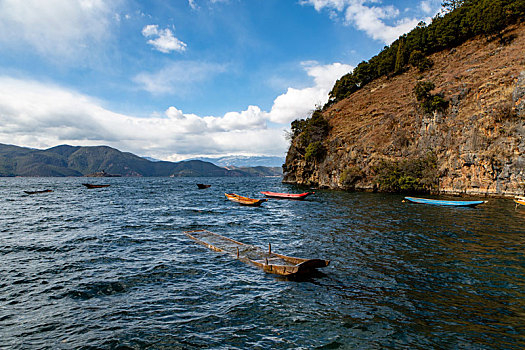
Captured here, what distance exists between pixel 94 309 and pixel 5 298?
15.7 ft

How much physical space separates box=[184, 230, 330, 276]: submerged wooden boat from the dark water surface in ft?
1.89

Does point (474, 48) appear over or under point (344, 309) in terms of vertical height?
over

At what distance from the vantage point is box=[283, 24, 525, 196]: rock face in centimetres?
4703

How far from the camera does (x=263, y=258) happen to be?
1658 centimetres

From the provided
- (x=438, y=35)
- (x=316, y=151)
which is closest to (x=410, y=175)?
(x=316, y=151)

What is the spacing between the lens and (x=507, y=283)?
12773 mm

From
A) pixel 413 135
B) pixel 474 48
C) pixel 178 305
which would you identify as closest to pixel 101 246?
pixel 178 305

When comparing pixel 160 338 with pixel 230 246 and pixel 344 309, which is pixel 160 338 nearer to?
pixel 344 309

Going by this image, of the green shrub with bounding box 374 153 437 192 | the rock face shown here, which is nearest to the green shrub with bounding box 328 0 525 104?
the rock face

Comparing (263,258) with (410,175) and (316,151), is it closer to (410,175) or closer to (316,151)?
(410,175)

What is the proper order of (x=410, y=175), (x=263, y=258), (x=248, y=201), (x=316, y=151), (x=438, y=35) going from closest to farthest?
(x=263, y=258), (x=248, y=201), (x=410, y=175), (x=316, y=151), (x=438, y=35)

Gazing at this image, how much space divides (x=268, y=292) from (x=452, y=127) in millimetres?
59640

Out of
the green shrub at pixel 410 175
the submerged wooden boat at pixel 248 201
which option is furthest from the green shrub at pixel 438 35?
the submerged wooden boat at pixel 248 201

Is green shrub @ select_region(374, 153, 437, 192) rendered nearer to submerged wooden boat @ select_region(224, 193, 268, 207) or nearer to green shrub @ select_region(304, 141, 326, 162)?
green shrub @ select_region(304, 141, 326, 162)
